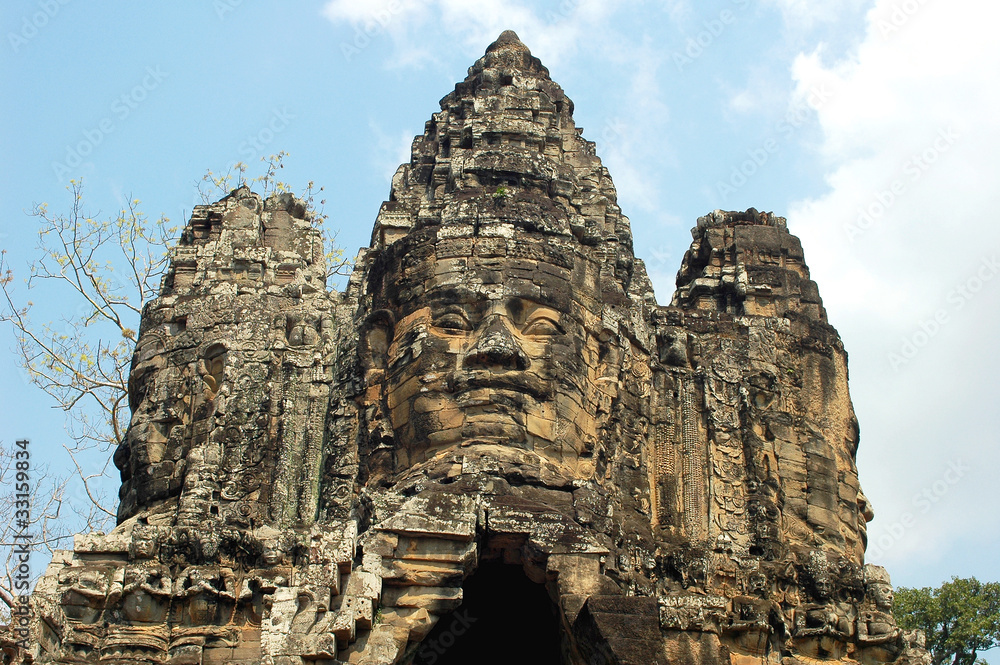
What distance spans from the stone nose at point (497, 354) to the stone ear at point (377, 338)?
1559mm

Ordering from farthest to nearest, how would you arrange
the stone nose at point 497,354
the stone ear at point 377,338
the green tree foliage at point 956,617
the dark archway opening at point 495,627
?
the green tree foliage at point 956,617
the stone ear at point 377,338
the dark archway opening at point 495,627
the stone nose at point 497,354

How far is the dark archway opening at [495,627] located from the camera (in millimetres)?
16578

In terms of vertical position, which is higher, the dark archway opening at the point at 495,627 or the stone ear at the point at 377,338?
the stone ear at the point at 377,338

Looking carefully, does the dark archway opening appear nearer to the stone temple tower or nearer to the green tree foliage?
the stone temple tower

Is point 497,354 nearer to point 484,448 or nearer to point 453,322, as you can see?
point 453,322

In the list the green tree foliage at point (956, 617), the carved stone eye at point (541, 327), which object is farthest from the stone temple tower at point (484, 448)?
the green tree foliage at point (956, 617)

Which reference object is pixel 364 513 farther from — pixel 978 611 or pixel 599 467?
pixel 978 611

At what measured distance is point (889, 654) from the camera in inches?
634

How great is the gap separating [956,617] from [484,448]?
12.8 meters

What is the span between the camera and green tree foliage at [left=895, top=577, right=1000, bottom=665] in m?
24.4

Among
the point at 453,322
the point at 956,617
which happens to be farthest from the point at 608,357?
the point at 956,617

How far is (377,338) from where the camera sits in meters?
17.6

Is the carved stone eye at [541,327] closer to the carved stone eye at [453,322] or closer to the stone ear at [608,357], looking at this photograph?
the carved stone eye at [453,322]

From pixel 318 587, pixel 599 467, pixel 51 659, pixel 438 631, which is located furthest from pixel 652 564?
pixel 51 659
